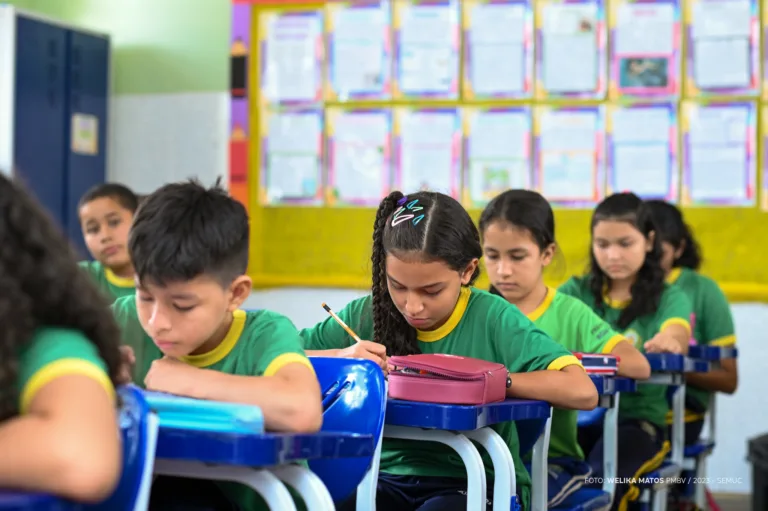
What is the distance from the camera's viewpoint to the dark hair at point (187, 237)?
5.09ft

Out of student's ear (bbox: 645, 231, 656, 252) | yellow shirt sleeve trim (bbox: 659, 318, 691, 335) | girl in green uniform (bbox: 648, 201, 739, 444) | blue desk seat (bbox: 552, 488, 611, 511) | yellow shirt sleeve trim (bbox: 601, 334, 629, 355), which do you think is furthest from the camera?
girl in green uniform (bbox: 648, 201, 739, 444)

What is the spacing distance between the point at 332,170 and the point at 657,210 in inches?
57.5

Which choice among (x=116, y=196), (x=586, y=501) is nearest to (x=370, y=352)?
(x=586, y=501)

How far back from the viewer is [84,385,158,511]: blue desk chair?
107 centimetres

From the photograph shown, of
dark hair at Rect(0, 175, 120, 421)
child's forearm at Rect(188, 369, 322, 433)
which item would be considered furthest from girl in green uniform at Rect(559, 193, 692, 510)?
dark hair at Rect(0, 175, 120, 421)

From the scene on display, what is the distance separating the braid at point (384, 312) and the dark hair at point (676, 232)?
66.4 inches

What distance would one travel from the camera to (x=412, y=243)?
2.05 metres

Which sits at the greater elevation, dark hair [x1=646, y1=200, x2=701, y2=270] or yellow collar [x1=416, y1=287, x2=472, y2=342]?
dark hair [x1=646, y1=200, x2=701, y2=270]

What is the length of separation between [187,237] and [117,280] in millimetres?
1751

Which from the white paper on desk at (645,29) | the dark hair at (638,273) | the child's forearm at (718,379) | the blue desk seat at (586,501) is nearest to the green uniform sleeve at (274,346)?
the blue desk seat at (586,501)

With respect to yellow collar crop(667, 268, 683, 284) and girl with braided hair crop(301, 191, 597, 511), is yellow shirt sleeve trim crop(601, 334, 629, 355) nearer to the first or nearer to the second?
girl with braided hair crop(301, 191, 597, 511)

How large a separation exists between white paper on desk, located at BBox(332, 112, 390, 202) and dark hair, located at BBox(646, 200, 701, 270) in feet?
4.03

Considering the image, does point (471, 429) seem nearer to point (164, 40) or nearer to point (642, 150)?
point (642, 150)

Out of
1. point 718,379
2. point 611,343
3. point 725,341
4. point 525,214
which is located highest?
point 525,214
